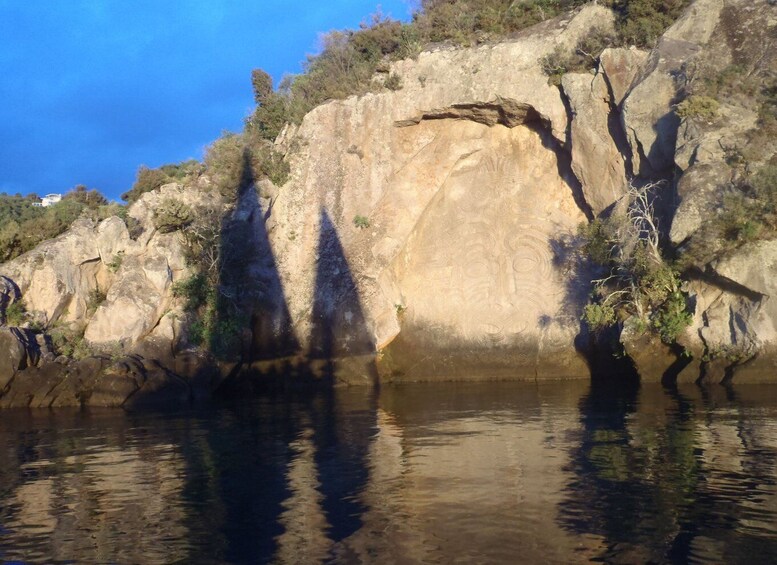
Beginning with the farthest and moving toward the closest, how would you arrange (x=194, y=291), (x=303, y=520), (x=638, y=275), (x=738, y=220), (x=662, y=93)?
1. (x=194, y=291)
2. (x=662, y=93)
3. (x=638, y=275)
4. (x=738, y=220)
5. (x=303, y=520)

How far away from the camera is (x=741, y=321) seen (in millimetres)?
20953

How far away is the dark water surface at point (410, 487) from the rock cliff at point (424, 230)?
865 centimetres

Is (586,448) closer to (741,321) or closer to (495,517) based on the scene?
(495,517)

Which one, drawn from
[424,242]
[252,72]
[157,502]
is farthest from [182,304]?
[157,502]

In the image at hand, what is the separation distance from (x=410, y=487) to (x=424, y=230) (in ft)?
65.3

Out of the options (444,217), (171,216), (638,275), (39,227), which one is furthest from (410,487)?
(39,227)

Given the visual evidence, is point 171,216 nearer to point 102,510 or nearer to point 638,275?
point 638,275

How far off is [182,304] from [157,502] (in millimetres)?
17705

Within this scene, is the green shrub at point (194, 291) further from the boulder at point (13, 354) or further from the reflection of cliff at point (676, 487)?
the reflection of cliff at point (676, 487)

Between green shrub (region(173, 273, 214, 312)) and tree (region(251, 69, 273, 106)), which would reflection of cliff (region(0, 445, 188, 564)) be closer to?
green shrub (region(173, 273, 214, 312))

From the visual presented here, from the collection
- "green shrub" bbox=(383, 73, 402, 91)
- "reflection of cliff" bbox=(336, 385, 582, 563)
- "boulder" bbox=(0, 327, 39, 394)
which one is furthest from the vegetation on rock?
"boulder" bbox=(0, 327, 39, 394)

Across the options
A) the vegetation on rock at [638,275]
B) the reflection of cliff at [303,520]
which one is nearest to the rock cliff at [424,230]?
the vegetation on rock at [638,275]

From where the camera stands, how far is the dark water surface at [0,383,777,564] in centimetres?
758

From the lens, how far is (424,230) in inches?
1156
